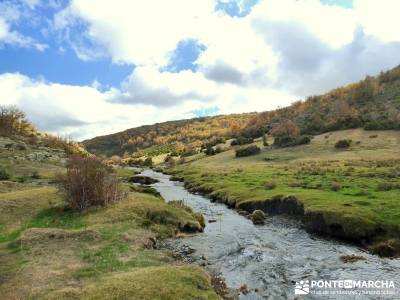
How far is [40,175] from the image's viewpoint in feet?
249

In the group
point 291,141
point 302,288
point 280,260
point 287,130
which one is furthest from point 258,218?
point 287,130

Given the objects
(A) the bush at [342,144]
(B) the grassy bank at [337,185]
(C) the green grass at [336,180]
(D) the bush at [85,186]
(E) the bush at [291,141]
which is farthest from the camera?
(E) the bush at [291,141]

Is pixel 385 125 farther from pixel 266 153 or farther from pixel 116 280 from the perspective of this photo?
pixel 116 280

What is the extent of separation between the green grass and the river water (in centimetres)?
335

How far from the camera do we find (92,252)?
27.3 meters

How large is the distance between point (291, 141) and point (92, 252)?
3590 inches

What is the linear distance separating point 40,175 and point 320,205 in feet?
179

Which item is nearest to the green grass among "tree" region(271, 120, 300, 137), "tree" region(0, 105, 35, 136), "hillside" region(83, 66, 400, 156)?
"hillside" region(83, 66, 400, 156)

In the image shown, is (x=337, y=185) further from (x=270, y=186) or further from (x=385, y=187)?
(x=270, y=186)

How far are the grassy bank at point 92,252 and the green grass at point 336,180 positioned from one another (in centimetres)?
1291

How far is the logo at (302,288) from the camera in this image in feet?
72.6

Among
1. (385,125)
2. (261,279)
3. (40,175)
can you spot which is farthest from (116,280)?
(385,125)

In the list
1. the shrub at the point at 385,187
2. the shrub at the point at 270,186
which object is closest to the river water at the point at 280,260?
the shrub at the point at 385,187

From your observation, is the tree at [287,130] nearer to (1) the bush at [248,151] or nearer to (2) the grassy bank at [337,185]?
(2) the grassy bank at [337,185]
